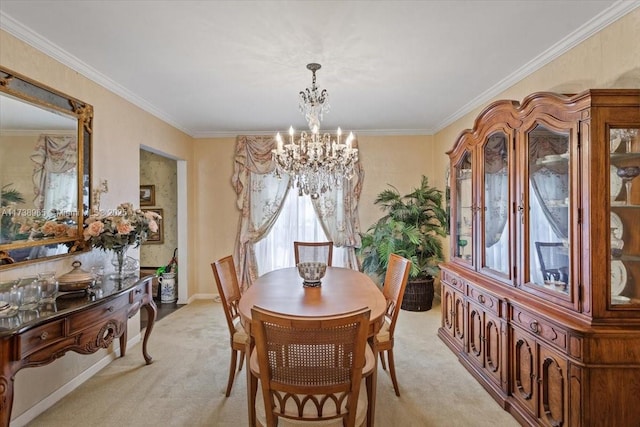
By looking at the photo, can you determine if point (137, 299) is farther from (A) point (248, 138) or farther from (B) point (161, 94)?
(A) point (248, 138)

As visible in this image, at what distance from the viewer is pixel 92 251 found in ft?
8.65

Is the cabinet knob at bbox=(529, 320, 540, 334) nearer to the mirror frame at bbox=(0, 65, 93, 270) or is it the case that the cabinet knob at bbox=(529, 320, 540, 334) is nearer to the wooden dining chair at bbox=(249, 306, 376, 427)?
the wooden dining chair at bbox=(249, 306, 376, 427)

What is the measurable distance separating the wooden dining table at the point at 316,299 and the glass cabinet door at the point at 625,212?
4.10ft

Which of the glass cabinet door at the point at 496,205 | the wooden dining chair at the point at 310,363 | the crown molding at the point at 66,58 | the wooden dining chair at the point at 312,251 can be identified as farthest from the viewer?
the wooden dining chair at the point at 312,251

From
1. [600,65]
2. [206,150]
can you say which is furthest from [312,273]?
[206,150]

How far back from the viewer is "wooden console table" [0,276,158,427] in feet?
5.03

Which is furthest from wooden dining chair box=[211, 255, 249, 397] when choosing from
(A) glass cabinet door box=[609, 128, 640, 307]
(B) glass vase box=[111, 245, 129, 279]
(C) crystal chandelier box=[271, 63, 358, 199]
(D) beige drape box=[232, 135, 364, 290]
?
(A) glass cabinet door box=[609, 128, 640, 307]

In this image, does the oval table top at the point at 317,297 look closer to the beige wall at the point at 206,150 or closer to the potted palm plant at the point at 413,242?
the potted palm plant at the point at 413,242

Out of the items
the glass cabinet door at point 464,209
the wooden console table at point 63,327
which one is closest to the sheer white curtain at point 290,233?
the glass cabinet door at point 464,209

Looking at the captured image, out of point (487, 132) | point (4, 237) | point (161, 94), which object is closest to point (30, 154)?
point (4, 237)

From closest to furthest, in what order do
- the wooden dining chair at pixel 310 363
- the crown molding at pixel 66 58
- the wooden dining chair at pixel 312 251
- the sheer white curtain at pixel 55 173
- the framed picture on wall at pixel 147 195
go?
the wooden dining chair at pixel 310 363 < the crown molding at pixel 66 58 < the sheer white curtain at pixel 55 173 < the wooden dining chair at pixel 312 251 < the framed picture on wall at pixel 147 195

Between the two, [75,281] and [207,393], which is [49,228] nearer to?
[75,281]

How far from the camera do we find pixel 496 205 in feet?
8.04

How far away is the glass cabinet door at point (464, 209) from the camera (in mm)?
2824
